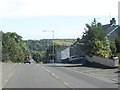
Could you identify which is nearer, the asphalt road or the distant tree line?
the asphalt road

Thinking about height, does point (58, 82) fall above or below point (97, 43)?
below

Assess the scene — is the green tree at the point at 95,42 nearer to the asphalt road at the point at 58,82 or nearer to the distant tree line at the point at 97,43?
the distant tree line at the point at 97,43

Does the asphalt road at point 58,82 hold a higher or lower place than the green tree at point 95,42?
lower

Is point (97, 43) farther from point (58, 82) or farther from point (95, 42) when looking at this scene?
point (58, 82)

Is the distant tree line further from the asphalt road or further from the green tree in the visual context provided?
the asphalt road

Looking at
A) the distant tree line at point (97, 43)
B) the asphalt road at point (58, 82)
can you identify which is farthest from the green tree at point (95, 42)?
the asphalt road at point (58, 82)

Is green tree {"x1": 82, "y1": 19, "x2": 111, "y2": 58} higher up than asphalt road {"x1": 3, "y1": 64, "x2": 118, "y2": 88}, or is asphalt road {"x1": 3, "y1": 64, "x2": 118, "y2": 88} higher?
green tree {"x1": 82, "y1": 19, "x2": 111, "y2": 58}

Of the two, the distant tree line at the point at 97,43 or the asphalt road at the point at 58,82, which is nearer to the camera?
the asphalt road at the point at 58,82

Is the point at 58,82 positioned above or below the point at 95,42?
below

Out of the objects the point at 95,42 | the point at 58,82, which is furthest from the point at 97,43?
the point at 58,82

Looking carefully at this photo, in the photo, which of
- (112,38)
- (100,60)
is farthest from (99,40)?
(112,38)

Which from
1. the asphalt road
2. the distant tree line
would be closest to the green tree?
the distant tree line

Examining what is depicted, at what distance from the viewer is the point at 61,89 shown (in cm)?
2320

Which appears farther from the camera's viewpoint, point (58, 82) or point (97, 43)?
point (97, 43)
